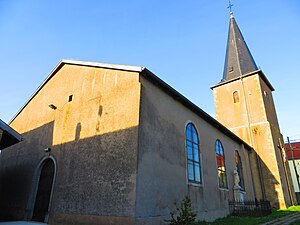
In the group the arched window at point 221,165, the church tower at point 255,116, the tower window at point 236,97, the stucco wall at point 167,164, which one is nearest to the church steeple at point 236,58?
the church tower at point 255,116

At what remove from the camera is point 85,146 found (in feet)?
27.1

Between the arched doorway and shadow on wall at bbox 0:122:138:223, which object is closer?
shadow on wall at bbox 0:122:138:223

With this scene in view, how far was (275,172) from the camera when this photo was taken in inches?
636

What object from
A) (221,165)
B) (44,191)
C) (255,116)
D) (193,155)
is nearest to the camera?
(44,191)

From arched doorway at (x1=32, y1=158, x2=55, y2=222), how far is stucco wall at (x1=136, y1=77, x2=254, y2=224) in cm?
488

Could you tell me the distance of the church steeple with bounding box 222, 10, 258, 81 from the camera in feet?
69.2

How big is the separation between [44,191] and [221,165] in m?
8.98

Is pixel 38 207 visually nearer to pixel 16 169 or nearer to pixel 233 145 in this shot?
pixel 16 169

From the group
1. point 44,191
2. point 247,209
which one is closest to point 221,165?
point 247,209

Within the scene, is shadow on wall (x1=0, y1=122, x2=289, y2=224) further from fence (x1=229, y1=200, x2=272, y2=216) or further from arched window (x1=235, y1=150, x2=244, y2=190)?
arched window (x1=235, y1=150, x2=244, y2=190)

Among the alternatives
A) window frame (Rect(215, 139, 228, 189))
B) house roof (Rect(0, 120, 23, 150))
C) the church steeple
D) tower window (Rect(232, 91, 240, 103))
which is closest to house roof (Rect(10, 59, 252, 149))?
window frame (Rect(215, 139, 228, 189))

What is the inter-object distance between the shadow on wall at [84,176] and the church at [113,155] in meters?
0.03

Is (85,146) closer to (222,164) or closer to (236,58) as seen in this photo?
(222,164)

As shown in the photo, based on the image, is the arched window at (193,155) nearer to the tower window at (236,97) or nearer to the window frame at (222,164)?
the window frame at (222,164)
